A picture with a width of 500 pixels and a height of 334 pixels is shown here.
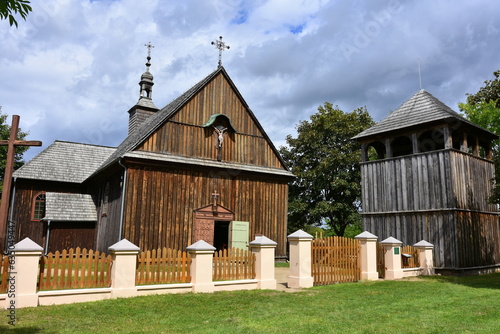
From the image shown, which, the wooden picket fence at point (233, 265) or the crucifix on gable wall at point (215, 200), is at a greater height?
the crucifix on gable wall at point (215, 200)

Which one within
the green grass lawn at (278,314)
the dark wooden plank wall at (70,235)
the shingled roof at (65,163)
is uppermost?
the shingled roof at (65,163)

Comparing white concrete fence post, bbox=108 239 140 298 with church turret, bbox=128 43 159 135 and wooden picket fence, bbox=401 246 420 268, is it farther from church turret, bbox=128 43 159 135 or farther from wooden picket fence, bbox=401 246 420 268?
church turret, bbox=128 43 159 135

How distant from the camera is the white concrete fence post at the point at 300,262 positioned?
11836mm

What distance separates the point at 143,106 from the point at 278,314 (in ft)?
74.1

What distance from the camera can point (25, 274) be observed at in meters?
8.41

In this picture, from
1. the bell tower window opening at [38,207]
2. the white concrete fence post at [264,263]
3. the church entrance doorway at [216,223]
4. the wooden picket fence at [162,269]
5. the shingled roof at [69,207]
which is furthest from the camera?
the bell tower window opening at [38,207]

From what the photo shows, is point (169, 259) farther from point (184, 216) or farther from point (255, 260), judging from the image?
point (184, 216)

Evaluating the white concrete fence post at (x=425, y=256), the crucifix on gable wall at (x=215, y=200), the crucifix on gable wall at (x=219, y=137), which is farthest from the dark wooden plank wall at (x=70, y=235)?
the white concrete fence post at (x=425, y=256)

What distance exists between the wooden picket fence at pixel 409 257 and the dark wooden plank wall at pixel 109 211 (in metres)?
11.7

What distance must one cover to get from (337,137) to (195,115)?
56.8 feet

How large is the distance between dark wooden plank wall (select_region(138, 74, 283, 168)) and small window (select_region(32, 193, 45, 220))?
898cm

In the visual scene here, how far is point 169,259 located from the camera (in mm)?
10164

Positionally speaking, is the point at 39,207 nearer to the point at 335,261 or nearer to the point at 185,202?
the point at 185,202

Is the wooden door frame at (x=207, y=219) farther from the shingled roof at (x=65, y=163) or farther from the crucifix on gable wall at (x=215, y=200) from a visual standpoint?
the shingled roof at (x=65, y=163)
